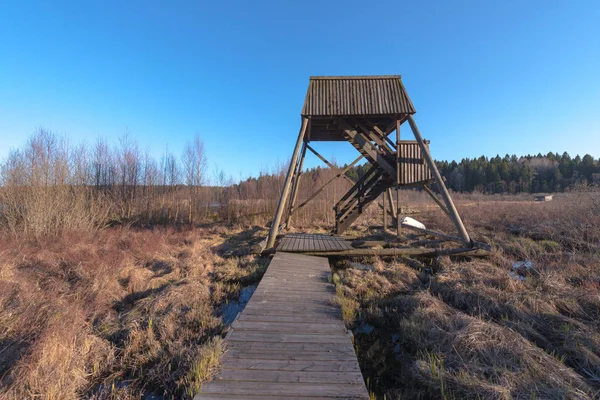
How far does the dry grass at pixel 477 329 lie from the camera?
2.51m

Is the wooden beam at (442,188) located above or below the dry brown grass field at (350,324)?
above

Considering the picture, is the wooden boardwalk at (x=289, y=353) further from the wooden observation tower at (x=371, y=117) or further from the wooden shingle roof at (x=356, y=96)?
the wooden shingle roof at (x=356, y=96)

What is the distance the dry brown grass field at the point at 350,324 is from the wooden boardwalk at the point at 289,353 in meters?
0.33

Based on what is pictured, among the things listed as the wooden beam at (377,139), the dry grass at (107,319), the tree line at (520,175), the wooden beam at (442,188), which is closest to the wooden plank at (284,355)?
the dry grass at (107,319)

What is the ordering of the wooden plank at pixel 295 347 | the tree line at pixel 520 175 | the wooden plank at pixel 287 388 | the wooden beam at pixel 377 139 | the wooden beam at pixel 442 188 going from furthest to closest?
the tree line at pixel 520 175 < the wooden beam at pixel 377 139 < the wooden beam at pixel 442 188 < the wooden plank at pixel 295 347 < the wooden plank at pixel 287 388

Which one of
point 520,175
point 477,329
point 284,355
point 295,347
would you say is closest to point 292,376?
point 284,355

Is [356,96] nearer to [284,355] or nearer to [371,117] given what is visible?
[371,117]

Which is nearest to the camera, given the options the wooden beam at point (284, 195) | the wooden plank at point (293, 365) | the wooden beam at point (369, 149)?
the wooden plank at point (293, 365)

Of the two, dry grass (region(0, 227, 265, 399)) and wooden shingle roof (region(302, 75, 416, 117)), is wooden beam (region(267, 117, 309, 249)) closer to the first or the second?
wooden shingle roof (region(302, 75, 416, 117))

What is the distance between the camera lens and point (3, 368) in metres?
3.06

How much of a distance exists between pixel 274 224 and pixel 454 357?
17.3 ft

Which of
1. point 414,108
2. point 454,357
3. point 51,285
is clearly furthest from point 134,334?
point 414,108

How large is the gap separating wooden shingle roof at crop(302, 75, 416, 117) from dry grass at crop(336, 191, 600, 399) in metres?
5.15

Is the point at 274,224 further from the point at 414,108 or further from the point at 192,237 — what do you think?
the point at 192,237
